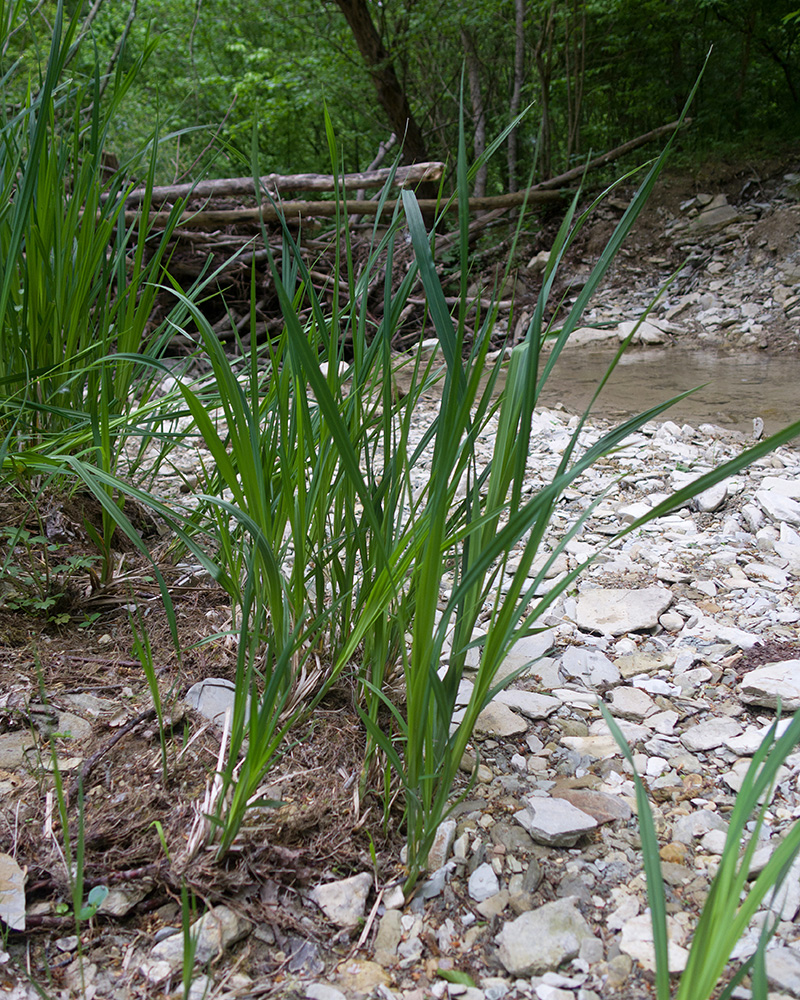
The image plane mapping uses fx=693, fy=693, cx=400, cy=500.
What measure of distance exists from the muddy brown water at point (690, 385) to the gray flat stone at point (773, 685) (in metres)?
1.87

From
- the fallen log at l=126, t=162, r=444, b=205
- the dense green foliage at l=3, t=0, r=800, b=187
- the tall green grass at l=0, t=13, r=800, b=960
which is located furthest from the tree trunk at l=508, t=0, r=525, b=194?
the tall green grass at l=0, t=13, r=800, b=960

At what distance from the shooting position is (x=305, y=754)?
0.98m

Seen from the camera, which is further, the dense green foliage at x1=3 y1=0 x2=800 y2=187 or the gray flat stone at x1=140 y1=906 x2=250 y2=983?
the dense green foliage at x1=3 y1=0 x2=800 y2=187

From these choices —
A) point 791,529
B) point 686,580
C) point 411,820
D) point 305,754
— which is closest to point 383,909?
point 411,820

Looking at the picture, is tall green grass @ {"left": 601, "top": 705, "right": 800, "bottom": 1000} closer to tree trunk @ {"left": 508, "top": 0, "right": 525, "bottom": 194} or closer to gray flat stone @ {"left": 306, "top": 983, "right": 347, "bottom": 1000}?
gray flat stone @ {"left": 306, "top": 983, "right": 347, "bottom": 1000}

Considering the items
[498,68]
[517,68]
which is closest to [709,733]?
[517,68]

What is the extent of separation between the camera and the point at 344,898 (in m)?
0.79

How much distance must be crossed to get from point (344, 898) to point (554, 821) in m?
0.28

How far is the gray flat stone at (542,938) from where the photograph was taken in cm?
71

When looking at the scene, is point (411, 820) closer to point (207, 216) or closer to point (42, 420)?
point (42, 420)

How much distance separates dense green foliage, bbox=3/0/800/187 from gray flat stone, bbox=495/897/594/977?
7.37 metres

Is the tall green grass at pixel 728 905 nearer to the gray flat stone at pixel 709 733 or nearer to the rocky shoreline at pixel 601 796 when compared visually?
the rocky shoreline at pixel 601 796

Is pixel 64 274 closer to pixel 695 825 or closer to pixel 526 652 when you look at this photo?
pixel 526 652

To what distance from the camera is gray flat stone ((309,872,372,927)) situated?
0.77 metres
